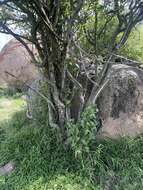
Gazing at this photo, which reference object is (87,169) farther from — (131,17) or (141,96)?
(131,17)

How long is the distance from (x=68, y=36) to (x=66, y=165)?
4.30 feet

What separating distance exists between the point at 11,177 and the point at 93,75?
4.56 feet

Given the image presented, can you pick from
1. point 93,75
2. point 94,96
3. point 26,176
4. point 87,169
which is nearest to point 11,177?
point 26,176

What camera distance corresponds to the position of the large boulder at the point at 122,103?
315cm

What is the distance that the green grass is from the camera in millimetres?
2684

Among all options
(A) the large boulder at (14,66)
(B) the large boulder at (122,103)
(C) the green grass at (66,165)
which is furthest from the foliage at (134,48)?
(A) the large boulder at (14,66)

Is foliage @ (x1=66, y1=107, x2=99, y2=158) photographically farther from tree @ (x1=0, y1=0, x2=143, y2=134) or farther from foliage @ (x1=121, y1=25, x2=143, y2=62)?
foliage @ (x1=121, y1=25, x2=143, y2=62)

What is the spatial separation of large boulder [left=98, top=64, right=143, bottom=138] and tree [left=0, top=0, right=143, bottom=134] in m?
0.23

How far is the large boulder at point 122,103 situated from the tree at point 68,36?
0.75 feet

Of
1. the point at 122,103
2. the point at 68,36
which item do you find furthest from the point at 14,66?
the point at 68,36

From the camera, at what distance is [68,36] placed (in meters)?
2.52

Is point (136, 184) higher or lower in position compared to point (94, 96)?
lower

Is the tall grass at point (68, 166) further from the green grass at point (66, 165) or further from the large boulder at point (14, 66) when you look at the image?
the large boulder at point (14, 66)

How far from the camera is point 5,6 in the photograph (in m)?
2.73
